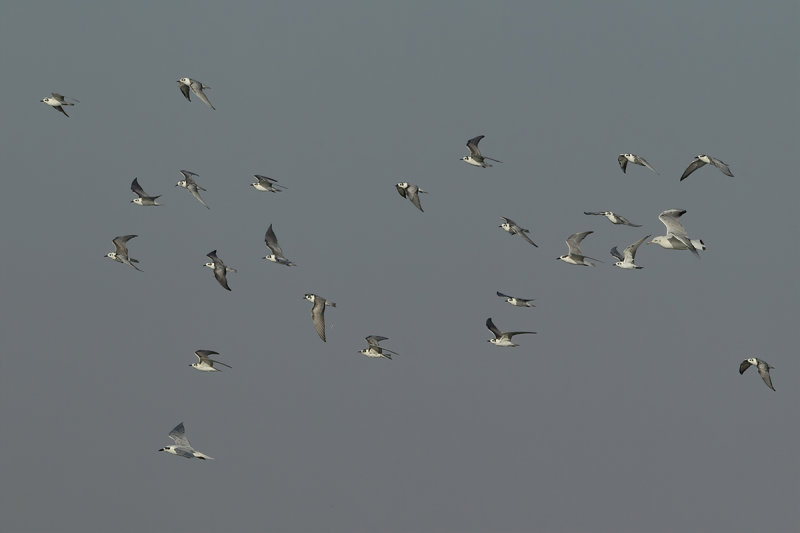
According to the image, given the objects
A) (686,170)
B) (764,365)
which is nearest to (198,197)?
(686,170)

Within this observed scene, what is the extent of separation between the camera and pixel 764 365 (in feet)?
180

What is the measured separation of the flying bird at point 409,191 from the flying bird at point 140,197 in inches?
478

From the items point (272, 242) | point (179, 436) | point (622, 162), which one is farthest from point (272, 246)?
point (622, 162)

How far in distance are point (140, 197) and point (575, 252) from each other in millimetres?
19721

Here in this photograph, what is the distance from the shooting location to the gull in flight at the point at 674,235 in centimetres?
5134

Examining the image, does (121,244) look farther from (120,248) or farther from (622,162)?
(622,162)

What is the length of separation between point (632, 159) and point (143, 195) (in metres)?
21.7

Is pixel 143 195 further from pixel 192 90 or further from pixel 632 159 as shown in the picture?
pixel 632 159

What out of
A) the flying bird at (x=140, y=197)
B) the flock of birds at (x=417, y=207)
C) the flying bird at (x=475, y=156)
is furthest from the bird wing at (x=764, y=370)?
the flying bird at (x=140, y=197)

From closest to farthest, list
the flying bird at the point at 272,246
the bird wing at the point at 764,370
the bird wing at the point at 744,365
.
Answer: the bird wing at the point at 764,370
the bird wing at the point at 744,365
the flying bird at the point at 272,246

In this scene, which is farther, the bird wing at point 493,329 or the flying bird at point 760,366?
the bird wing at point 493,329

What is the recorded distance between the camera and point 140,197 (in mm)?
60438

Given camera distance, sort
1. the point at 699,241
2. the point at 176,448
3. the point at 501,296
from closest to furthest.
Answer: the point at 699,241 → the point at 176,448 → the point at 501,296

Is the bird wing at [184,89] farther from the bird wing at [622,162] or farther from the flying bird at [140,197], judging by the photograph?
the bird wing at [622,162]
